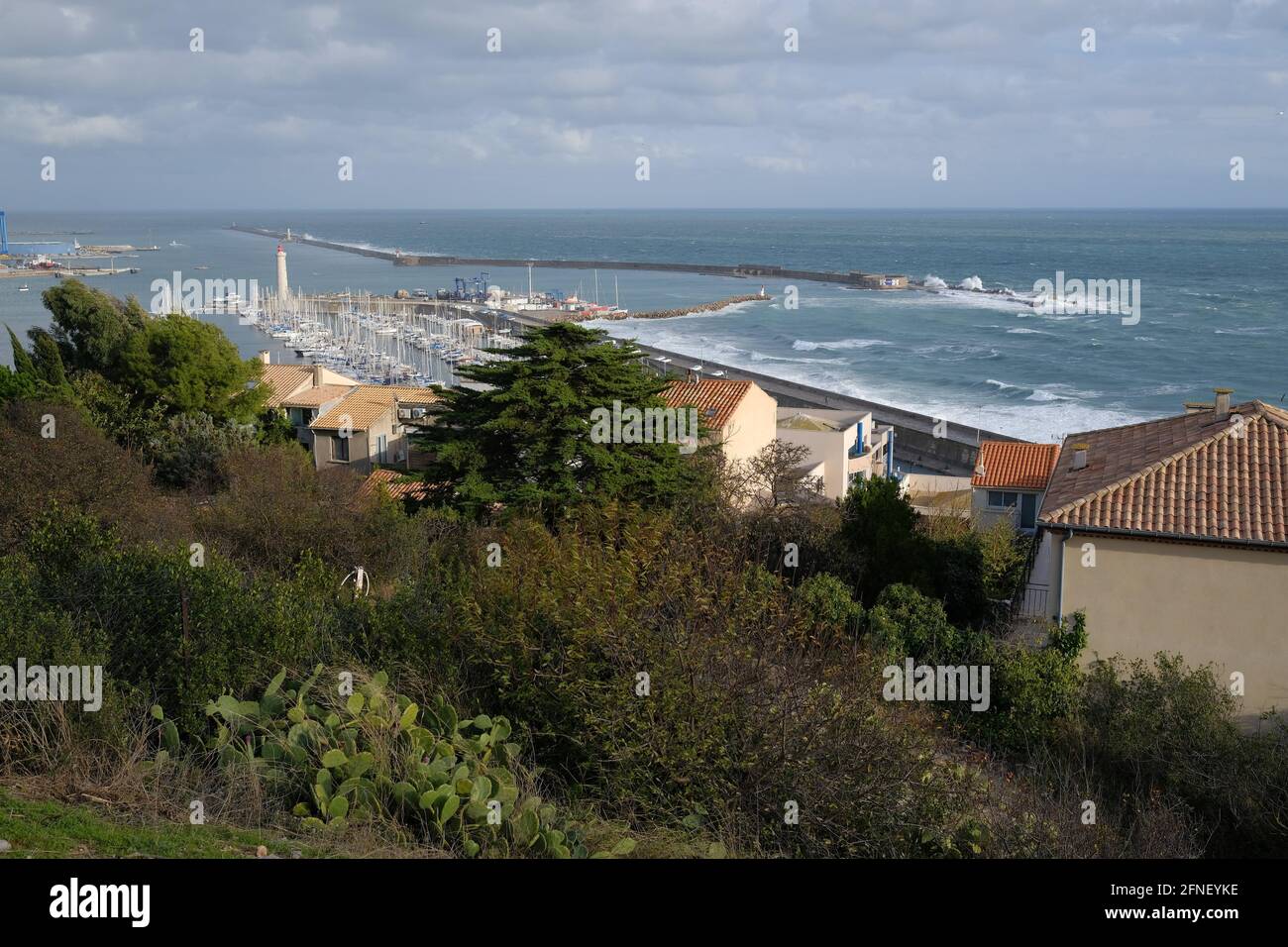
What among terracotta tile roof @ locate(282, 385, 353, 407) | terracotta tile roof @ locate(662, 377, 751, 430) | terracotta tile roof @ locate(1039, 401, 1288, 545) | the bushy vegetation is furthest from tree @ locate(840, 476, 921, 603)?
terracotta tile roof @ locate(282, 385, 353, 407)

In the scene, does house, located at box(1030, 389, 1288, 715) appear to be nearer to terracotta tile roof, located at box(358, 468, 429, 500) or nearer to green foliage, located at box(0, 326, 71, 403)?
terracotta tile roof, located at box(358, 468, 429, 500)

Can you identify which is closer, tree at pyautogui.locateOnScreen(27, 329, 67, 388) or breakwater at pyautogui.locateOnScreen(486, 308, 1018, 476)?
tree at pyautogui.locateOnScreen(27, 329, 67, 388)

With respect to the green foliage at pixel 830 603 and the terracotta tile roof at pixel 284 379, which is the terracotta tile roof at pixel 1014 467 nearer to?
the green foliage at pixel 830 603

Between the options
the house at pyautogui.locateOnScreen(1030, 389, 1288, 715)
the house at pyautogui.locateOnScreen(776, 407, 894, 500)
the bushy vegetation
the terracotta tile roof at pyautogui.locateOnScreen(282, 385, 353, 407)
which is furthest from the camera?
the terracotta tile roof at pyautogui.locateOnScreen(282, 385, 353, 407)

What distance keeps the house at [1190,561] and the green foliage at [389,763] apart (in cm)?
866

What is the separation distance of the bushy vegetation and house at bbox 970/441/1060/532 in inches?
608

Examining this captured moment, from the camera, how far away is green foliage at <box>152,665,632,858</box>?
6.92 meters

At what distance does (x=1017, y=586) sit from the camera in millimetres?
18609

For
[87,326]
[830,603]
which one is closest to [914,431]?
[87,326]

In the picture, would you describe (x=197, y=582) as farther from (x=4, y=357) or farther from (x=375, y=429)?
(x=4, y=357)

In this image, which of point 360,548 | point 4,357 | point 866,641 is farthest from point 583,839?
point 4,357

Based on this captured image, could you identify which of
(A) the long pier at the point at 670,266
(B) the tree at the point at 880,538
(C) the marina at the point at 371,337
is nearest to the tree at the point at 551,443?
(B) the tree at the point at 880,538

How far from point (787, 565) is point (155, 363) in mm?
19733

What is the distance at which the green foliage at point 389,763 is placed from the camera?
22.7ft
